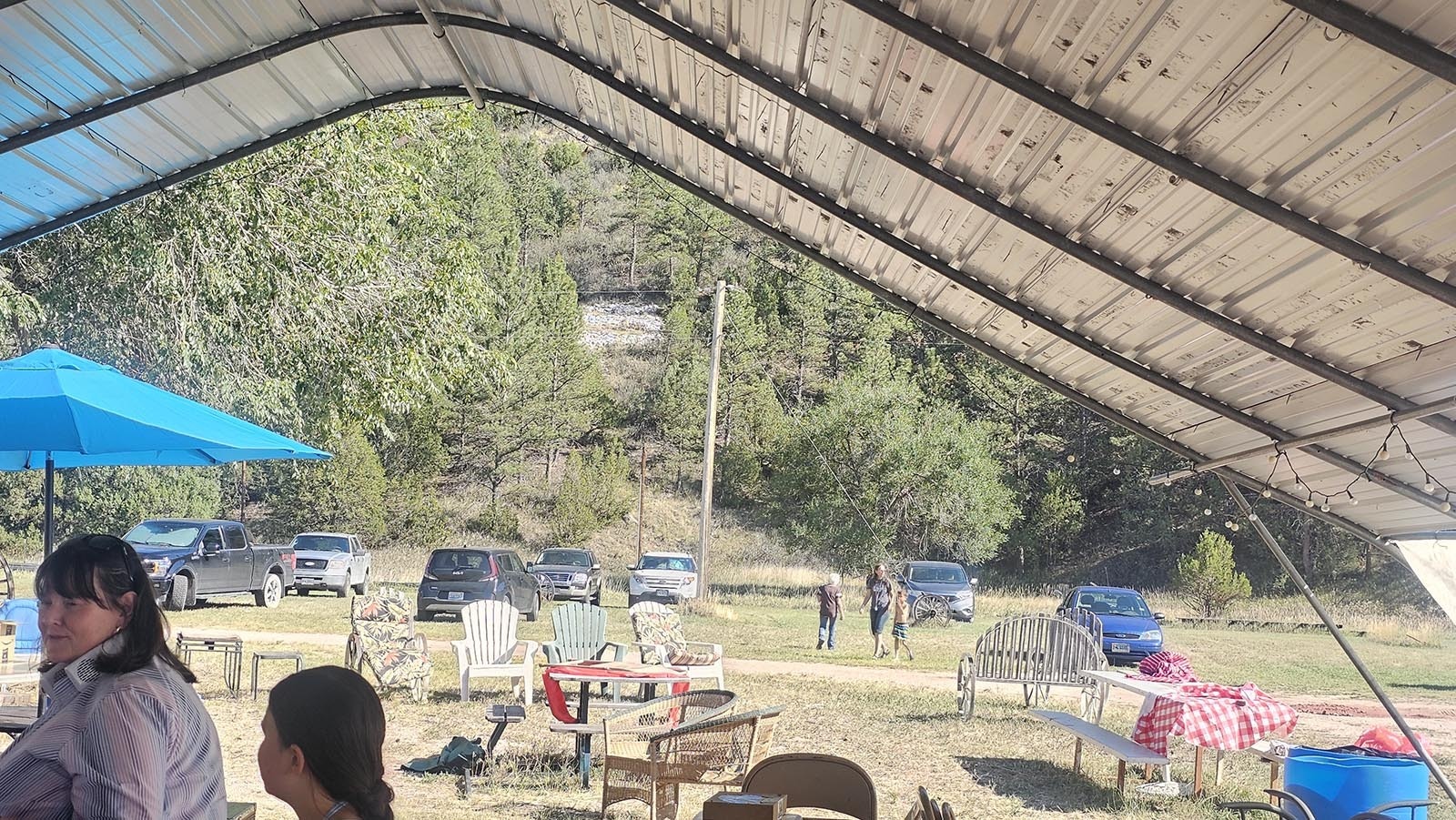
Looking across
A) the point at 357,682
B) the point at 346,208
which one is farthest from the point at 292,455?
the point at 346,208

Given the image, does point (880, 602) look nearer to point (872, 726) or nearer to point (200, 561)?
point (872, 726)

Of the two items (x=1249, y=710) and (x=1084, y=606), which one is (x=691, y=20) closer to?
(x=1249, y=710)

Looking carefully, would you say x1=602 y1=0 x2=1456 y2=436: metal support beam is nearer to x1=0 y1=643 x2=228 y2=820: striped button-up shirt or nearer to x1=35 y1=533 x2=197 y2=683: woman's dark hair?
x1=35 y1=533 x2=197 y2=683: woman's dark hair

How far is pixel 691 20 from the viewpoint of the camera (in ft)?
14.3

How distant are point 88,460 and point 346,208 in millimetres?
8744

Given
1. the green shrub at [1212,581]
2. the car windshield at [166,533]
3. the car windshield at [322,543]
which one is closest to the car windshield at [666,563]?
the car windshield at [322,543]

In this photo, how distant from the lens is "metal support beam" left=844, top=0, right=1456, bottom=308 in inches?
133

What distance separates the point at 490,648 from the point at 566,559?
15.4 m

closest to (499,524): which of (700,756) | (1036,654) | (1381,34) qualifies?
(1036,654)

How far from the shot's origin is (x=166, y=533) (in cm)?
2206

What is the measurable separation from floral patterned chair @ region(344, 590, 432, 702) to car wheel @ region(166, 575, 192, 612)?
31.2ft

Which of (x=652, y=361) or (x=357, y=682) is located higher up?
(x=652, y=361)

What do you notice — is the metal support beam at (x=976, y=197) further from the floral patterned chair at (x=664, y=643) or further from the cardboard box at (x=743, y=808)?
the floral patterned chair at (x=664, y=643)

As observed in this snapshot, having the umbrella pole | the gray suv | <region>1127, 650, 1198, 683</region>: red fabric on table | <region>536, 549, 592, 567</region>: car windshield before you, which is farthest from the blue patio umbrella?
<region>536, 549, 592, 567</region>: car windshield
